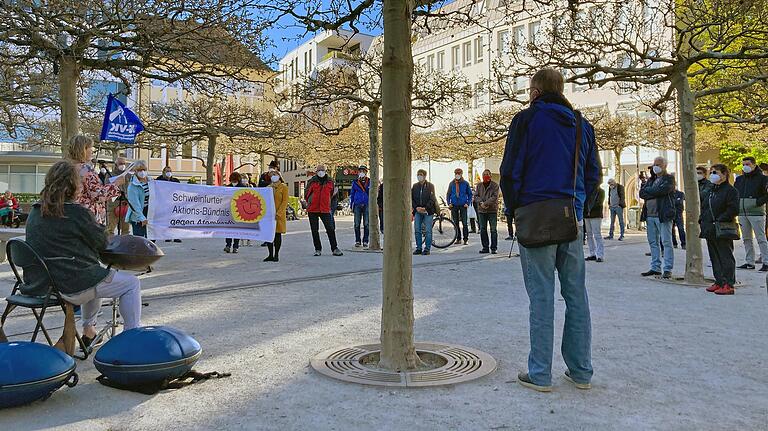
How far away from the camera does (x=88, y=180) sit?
596cm

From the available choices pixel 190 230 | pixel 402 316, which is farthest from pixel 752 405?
pixel 190 230

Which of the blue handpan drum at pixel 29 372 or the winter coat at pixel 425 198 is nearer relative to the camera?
the blue handpan drum at pixel 29 372

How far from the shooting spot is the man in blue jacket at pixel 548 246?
4.04m

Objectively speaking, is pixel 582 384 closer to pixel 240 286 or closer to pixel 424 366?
pixel 424 366

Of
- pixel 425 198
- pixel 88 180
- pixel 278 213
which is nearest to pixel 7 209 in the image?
pixel 278 213

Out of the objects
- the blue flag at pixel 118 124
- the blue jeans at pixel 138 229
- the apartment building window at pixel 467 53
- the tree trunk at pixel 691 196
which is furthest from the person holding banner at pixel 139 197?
the apartment building window at pixel 467 53

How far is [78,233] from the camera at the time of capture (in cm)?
446

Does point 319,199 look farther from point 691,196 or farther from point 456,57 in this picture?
point 456,57

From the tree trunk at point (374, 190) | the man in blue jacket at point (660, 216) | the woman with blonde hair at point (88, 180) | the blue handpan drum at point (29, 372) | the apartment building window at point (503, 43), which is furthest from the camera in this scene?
the tree trunk at point (374, 190)

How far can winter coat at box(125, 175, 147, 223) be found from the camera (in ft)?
34.9

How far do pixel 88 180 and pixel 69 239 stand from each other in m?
1.73

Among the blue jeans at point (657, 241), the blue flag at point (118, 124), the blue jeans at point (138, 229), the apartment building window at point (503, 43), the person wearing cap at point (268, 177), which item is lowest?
the blue jeans at point (657, 241)

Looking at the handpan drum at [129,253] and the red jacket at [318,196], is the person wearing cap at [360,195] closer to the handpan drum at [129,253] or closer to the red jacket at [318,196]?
the red jacket at [318,196]

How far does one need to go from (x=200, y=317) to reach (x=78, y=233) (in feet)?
7.62
